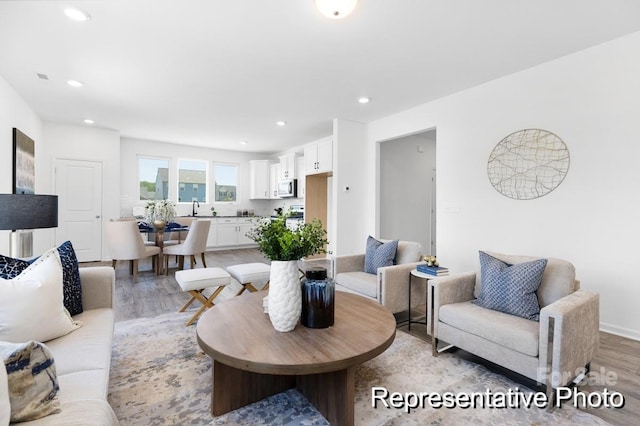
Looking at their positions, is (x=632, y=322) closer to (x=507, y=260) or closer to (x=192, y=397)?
(x=507, y=260)

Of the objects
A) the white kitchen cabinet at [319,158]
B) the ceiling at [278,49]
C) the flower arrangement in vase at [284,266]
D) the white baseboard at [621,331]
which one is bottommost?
the white baseboard at [621,331]

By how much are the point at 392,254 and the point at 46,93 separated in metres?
4.90

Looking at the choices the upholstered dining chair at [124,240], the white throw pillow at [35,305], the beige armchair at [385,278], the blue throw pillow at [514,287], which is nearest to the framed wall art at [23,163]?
the upholstered dining chair at [124,240]

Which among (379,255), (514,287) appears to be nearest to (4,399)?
(514,287)

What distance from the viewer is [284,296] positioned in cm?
166

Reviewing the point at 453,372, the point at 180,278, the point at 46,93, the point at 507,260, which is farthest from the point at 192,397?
the point at 46,93

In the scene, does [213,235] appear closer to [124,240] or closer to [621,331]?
[124,240]

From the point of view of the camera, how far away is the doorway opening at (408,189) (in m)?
5.69

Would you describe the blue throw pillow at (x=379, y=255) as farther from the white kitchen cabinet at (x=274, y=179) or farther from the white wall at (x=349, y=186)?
the white kitchen cabinet at (x=274, y=179)

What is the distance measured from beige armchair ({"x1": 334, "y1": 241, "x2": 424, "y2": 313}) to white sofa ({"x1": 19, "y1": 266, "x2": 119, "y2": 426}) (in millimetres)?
2031

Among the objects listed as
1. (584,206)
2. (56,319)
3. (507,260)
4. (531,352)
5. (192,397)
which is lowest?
(192,397)

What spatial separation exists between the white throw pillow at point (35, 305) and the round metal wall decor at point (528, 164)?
3.98 m

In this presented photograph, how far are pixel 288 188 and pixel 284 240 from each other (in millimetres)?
5812

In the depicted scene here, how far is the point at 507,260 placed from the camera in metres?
2.38
